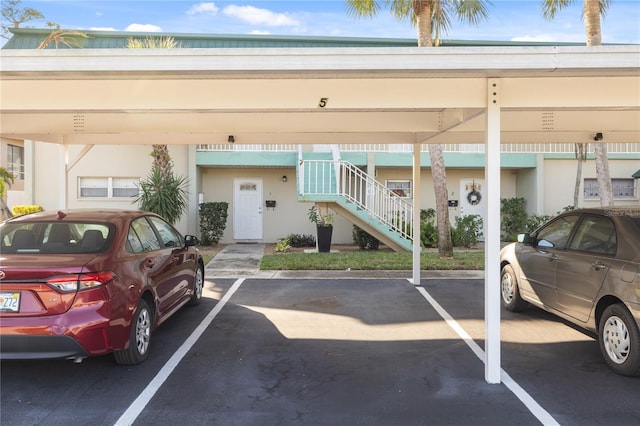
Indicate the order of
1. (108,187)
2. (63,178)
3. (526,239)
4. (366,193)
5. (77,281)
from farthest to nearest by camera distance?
(108,187)
(366,193)
(63,178)
(526,239)
(77,281)

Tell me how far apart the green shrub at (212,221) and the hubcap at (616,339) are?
11640mm

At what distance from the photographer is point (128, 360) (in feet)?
14.5

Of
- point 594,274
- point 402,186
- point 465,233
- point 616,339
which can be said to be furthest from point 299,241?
point 616,339

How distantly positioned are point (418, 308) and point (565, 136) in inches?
150

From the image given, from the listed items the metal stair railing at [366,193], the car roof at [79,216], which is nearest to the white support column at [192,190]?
the metal stair railing at [366,193]

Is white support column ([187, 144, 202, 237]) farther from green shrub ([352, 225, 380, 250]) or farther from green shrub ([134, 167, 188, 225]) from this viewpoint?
green shrub ([352, 225, 380, 250])

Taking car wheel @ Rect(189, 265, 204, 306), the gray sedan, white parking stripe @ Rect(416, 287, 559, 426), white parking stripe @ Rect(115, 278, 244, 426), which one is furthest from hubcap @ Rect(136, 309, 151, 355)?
the gray sedan

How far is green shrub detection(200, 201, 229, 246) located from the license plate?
10.7 metres

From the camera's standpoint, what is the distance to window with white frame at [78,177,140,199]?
14.9m

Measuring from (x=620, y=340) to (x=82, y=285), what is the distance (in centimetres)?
493

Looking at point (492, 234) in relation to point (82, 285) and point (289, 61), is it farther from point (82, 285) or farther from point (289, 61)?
point (82, 285)

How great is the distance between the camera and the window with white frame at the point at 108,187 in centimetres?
1489

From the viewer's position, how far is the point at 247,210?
15688 mm

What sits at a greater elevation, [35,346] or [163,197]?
[163,197]
